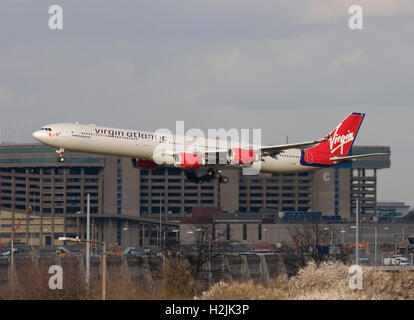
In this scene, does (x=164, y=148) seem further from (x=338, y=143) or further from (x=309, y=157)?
(x=338, y=143)

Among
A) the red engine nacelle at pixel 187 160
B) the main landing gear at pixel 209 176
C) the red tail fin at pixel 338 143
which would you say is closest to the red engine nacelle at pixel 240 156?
the red engine nacelle at pixel 187 160

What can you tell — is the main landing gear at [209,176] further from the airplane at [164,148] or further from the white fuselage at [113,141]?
the white fuselage at [113,141]

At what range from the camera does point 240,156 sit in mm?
96500

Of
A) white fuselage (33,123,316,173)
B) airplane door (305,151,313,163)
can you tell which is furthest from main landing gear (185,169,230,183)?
airplane door (305,151,313,163)

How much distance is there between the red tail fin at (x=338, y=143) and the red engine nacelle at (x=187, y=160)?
22163mm

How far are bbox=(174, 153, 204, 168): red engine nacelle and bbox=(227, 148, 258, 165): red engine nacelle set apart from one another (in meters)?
3.78

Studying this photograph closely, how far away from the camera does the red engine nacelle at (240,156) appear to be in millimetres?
96312

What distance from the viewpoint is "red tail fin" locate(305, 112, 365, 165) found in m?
113

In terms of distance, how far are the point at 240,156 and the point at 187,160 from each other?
20.7 ft

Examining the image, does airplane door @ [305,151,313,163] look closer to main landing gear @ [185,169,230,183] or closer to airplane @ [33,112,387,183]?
airplane @ [33,112,387,183]

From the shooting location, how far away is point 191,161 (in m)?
94.5
